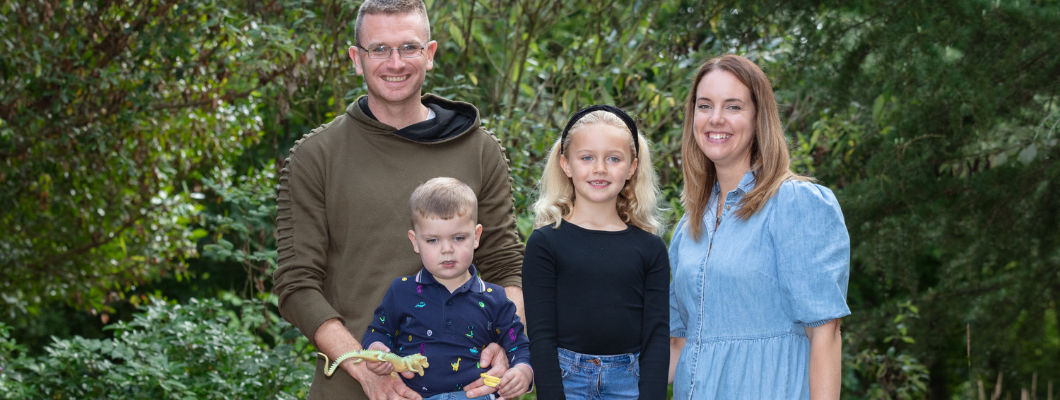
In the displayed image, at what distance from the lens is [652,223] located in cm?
246

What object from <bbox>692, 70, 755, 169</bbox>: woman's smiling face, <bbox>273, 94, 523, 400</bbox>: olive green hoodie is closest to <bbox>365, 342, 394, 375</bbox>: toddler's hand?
<bbox>273, 94, 523, 400</bbox>: olive green hoodie

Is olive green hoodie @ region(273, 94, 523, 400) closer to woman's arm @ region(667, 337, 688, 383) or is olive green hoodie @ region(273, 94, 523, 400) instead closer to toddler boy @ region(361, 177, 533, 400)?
toddler boy @ region(361, 177, 533, 400)

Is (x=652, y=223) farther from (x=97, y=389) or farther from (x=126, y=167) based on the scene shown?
(x=126, y=167)

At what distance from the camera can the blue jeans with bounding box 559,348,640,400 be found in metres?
2.28

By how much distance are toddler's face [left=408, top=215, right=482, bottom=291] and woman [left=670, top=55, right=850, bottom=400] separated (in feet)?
1.91

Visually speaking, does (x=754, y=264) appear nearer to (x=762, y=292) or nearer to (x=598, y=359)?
(x=762, y=292)

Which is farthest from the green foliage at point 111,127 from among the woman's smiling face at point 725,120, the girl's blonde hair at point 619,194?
the woman's smiling face at point 725,120

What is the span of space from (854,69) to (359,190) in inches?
126

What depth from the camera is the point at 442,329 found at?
2.32 meters

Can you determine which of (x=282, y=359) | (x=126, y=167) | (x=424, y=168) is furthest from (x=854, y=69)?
(x=126, y=167)

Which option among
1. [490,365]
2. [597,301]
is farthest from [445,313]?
[597,301]

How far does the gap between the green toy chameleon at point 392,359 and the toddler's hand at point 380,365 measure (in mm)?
18

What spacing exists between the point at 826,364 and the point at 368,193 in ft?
4.16

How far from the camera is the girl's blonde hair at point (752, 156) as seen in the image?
221cm
